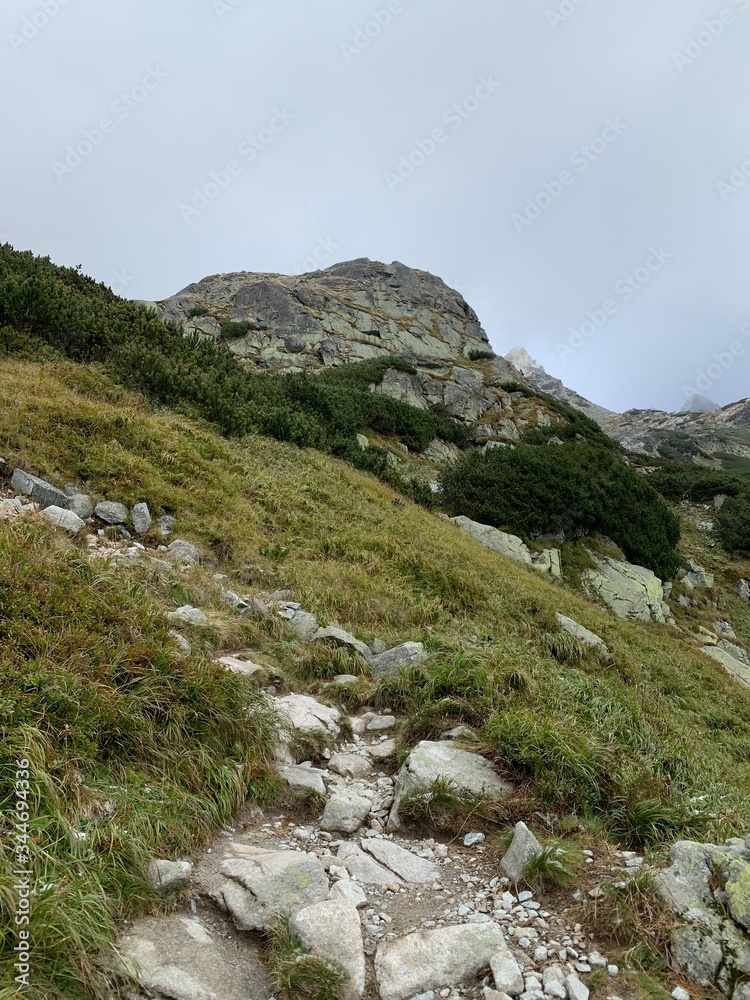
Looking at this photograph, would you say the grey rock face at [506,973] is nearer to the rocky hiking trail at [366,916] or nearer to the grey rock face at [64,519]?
the rocky hiking trail at [366,916]

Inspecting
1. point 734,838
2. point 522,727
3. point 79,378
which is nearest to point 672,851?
point 734,838

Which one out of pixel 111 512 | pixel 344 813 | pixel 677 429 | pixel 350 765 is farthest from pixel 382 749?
pixel 677 429

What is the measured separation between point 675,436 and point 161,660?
330 feet

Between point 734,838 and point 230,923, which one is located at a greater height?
point 734,838

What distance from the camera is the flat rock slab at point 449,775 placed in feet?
15.3

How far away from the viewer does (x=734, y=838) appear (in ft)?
12.7

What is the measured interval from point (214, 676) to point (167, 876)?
1.84m

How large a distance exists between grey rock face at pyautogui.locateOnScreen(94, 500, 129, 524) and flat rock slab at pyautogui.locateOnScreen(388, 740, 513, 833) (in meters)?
6.90

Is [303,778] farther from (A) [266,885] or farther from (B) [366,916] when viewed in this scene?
(B) [366,916]

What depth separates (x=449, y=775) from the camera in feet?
15.7

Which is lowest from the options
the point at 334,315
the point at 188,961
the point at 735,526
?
the point at 188,961

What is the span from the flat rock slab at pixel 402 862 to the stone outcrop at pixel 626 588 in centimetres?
1752

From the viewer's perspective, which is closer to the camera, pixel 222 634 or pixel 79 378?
pixel 222 634

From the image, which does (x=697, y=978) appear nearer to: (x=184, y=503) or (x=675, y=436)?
(x=184, y=503)
